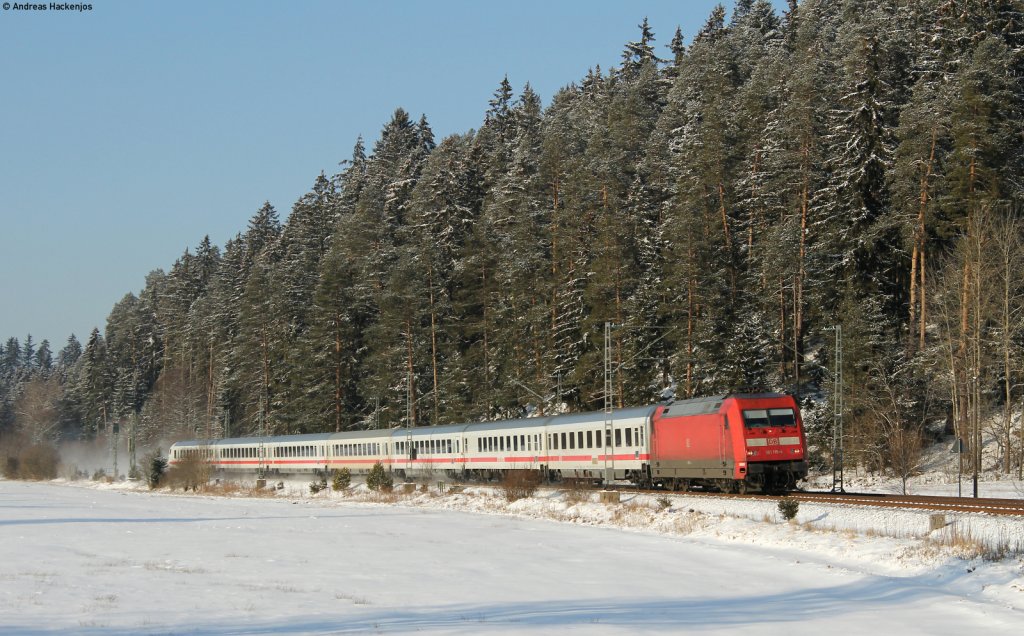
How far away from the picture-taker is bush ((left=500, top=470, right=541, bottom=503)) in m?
46.2

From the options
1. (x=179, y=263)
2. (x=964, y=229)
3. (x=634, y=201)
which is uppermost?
(x=179, y=263)

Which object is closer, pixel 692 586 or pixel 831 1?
pixel 692 586

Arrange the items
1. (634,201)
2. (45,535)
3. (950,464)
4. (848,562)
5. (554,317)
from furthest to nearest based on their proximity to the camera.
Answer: (634,201) → (554,317) → (950,464) → (45,535) → (848,562)

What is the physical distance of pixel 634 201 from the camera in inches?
3120

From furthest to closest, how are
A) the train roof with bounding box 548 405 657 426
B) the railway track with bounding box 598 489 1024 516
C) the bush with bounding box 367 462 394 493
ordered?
the bush with bounding box 367 462 394 493 → the train roof with bounding box 548 405 657 426 → the railway track with bounding box 598 489 1024 516

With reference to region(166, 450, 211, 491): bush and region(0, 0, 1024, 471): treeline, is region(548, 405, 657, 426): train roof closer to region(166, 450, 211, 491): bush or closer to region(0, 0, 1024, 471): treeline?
region(0, 0, 1024, 471): treeline

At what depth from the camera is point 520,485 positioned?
46.8 metres

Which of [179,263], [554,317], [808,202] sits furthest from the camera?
[179,263]

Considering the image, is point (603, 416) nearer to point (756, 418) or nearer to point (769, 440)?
point (756, 418)

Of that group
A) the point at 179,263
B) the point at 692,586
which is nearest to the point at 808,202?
the point at 692,586

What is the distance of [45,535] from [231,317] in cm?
10264

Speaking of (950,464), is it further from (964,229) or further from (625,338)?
(625,338)

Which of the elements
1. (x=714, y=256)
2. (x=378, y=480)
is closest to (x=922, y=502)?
(x=378, y=480)

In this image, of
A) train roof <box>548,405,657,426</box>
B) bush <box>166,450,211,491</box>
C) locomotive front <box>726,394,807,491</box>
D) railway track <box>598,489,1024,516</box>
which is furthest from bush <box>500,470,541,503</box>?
bush <box>166,450,211,491</box>
